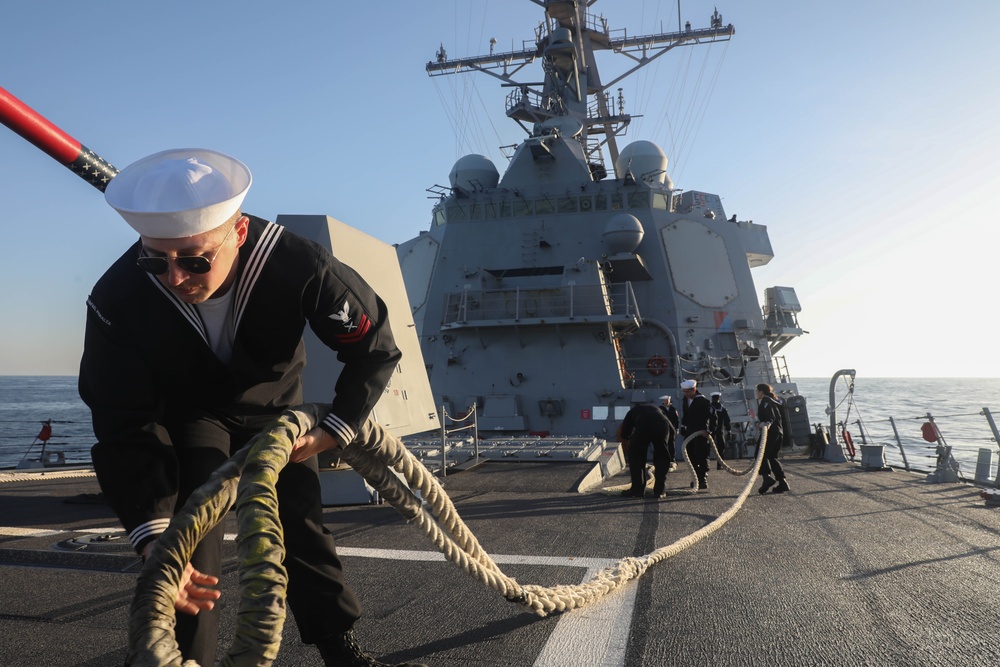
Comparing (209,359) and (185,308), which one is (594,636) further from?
(185,308)

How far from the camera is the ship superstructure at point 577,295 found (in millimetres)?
14156

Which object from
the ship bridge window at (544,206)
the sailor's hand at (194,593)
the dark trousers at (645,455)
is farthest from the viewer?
the ship bridge window at (544,206)

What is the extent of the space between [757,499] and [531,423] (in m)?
7.60

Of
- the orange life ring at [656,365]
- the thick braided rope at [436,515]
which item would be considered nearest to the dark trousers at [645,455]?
the thick braided rope at [436,515]

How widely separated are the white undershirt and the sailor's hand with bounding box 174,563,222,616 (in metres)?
0.58

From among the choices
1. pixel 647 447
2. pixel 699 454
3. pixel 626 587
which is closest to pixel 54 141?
pixel 626 587

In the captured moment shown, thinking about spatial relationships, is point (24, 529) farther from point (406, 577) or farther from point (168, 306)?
point (168, 306)

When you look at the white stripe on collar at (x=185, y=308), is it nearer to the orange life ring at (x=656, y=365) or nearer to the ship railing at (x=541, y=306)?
the ship railing at (x=541, y=306)

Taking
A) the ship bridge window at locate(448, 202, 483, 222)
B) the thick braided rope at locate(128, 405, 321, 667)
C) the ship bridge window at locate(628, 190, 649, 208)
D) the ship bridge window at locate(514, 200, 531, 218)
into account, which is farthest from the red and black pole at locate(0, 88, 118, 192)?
the ship bridge window at locate(628, 190, 649, 208)

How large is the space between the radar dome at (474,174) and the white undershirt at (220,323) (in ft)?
51.8

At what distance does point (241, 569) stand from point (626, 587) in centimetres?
240

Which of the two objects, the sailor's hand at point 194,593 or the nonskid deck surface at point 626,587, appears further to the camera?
the nonskid deck surface at point 626,587

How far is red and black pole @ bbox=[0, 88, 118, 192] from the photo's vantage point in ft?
8.13

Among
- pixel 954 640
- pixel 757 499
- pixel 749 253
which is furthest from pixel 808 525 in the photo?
pixel 749 253
